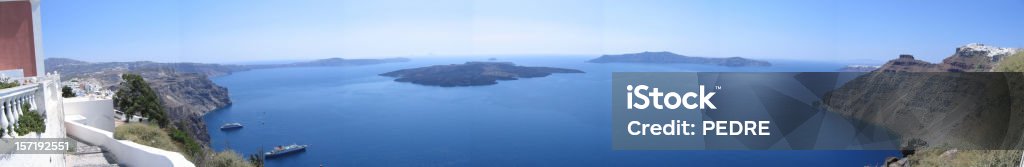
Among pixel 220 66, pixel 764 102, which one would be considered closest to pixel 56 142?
pixel 764 102

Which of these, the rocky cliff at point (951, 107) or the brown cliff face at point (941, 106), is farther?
the brown cliff face at point (941, 106)

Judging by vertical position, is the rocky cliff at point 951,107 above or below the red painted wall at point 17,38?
below

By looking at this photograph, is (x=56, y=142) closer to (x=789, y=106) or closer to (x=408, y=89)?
(x=789, y=106)

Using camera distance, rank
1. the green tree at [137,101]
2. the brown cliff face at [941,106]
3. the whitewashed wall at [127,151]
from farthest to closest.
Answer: the green tree at [137,101] < the brown cliff face at [941,106] < the whitewashed wall at [127,151]

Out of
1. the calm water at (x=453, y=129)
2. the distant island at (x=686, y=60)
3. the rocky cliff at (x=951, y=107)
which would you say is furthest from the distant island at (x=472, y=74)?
the rocky cliff at (x=951, y=107)

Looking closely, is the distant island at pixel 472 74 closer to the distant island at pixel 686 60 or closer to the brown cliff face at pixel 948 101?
the distant island at pixel 686 60

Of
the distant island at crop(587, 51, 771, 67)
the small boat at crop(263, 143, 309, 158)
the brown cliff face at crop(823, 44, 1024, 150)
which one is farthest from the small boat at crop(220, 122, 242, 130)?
the distant island at crop(587, 51, 771, 67)

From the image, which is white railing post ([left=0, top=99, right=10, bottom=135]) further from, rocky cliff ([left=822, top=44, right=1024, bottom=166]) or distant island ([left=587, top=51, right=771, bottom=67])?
distant island ([left=587, top=51, right=771, bottom=67])
